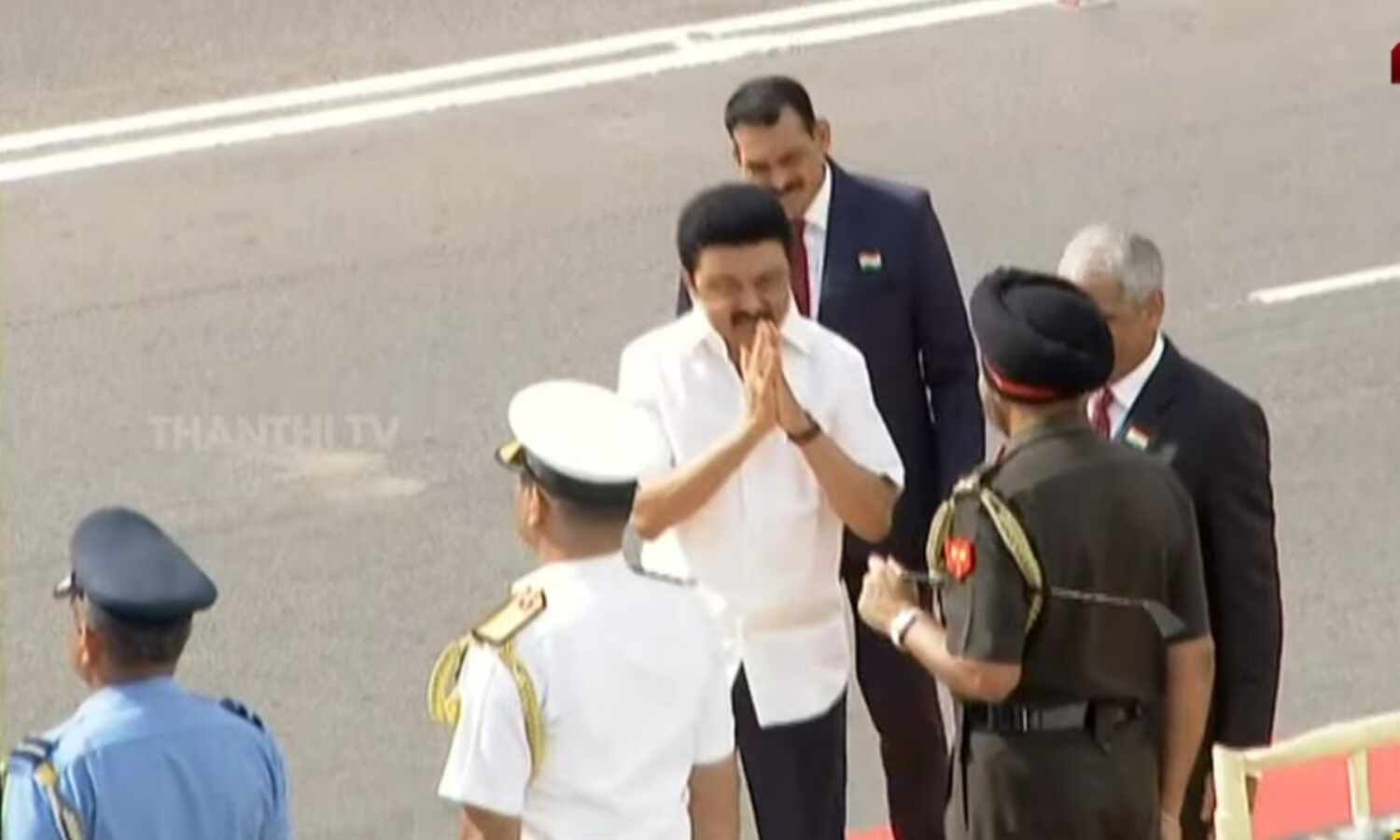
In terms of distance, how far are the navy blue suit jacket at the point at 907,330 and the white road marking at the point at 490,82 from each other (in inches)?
233

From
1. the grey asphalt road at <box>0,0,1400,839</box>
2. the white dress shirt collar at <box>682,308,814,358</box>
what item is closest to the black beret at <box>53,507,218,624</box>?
the white dress shirt collar at <box>682,308,814,358</box>

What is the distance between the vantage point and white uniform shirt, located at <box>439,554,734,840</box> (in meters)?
5.84

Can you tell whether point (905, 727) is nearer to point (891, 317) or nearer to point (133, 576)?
point (891, 317)

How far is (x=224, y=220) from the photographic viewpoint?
41.5 ft

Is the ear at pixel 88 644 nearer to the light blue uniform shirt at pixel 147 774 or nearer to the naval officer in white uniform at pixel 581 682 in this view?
the light blue uniform shirt at pixel 147 774

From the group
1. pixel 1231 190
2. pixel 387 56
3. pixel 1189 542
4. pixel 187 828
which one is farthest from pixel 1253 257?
pixel 187 828

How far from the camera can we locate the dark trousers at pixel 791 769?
735 centimetres

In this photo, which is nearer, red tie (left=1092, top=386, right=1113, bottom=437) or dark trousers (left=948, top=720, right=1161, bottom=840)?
dark trousers (left=948, top=720, right=1161, bottom=840)

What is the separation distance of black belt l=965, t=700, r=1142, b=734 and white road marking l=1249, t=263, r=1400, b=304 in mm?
5571

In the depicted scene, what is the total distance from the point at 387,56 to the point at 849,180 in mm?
6664

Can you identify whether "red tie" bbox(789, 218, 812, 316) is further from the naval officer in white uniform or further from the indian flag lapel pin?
the naval officer in white uniform

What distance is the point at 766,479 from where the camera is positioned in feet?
Result: 23.7

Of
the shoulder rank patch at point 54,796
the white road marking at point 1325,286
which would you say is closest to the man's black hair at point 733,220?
the shoulder rank patch at point 54,796

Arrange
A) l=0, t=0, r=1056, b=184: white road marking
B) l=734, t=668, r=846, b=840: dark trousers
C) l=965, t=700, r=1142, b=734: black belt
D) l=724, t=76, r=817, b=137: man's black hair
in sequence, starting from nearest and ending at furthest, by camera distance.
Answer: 1. l=965, t=700, r=1142, b=734: black belt
2. l=734, t=668, r=846, b=840: dark trousers
3. l=724, t=76, r=817, b=137: man's black hair
4. l=0, t=0, r=1056, b=184: white road marking
